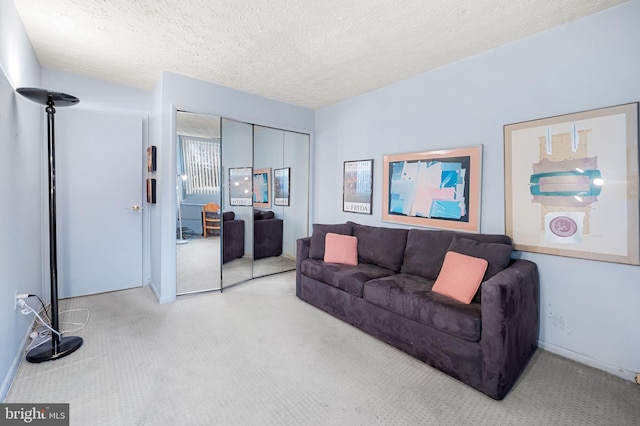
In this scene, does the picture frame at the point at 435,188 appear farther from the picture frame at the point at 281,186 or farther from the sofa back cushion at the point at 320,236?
the picture frame at the point at 281,186

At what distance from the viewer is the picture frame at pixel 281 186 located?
→ 15.0 ft

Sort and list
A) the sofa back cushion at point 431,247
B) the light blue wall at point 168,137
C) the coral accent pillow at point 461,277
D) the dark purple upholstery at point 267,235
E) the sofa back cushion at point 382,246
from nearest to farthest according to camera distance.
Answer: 1. the coral accent pillow at point 461,277
2. the sofa back cushion at point 431,247
3. the sofa back cushion at point 382,246
4. the light blue wall at point 168,137
5. the dark purple upholstery at point 267,235

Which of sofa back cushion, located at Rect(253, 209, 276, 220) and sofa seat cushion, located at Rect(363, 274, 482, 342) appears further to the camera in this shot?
sofa back cushion, located at Rect(253, 209, 276, 220)

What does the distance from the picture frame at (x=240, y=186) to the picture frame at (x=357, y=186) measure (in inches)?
53.5

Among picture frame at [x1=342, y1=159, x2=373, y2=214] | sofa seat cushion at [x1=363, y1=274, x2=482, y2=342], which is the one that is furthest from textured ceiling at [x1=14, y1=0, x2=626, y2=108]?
sofa seat cushion at [x1=363, y1=274, x2=482, y2=342]

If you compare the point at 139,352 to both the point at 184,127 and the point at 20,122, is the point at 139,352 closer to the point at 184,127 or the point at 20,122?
the point at 20,122

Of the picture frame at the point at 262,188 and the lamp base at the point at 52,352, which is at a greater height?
the picture frame at the point at 262,188

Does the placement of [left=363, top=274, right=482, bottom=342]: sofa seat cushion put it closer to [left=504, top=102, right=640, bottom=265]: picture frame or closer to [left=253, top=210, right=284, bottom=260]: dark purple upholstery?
[left=504, top=102, right=640, bottom=265]: picture frame

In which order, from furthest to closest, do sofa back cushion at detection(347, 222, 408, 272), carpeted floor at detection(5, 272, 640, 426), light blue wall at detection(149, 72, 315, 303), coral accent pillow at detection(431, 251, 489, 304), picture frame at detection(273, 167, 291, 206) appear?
1. picture frame at detection(273, 167, 291, 206)
2. light blue wall at detection(149, 72, 315, 303)
3. sofa back cushion at detection(347, 222, 408, 272)
4. coral accent pillow at detection(431, 251, 489, 304)
5. carpeted floor at detection(5, 272, 640, 426)

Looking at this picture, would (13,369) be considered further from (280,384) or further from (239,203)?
(239,203)

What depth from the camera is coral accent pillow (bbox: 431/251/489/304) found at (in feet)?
7.23

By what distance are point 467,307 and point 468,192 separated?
1.24 metres

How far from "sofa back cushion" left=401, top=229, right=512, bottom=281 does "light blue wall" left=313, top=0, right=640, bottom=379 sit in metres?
0.24

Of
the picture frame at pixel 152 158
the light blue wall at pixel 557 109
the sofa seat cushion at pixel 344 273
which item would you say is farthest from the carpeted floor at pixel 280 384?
the picture frame at pixel 152 158
